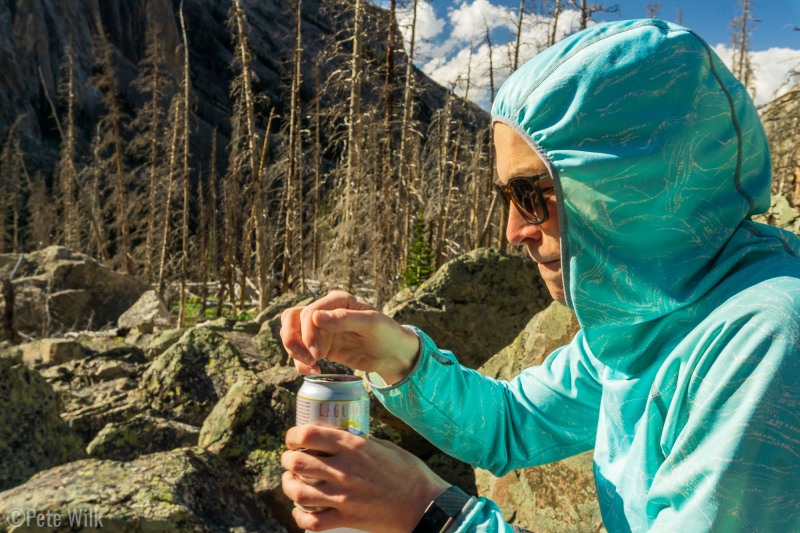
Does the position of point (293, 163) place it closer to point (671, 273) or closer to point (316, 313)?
point (316, 313)

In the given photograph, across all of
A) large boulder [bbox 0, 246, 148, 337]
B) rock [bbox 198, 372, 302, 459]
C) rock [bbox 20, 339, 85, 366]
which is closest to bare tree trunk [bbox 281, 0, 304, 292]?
large boulder [bbox 0, 246, 148, 337]

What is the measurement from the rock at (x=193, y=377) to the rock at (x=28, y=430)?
1390 millimetres

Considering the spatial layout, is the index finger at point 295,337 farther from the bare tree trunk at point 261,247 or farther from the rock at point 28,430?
the bare tree trunk at point 261,247

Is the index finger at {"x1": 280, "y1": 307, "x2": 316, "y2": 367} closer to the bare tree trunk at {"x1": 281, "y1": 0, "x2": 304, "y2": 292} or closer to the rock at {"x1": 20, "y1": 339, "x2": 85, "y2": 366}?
the rock at {"x1": 20, "y1": 339, "x2": 85, "y2": 366}

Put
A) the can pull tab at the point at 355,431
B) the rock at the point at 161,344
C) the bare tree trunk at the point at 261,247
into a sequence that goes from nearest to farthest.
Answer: the can pull tab at the point at 355,431 < the rock at the point at 161,344 < the bare tree trunk at the point at 261,247

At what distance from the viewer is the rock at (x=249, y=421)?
420 centimetres

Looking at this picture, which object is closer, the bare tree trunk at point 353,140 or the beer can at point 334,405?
the beer can at point 334,405

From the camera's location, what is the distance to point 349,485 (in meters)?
A: 1.31

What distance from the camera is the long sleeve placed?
1.93 meters

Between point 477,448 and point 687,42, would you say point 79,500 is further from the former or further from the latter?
point 687,42

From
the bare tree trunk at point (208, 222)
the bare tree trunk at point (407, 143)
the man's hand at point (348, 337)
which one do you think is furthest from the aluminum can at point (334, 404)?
the bare tree trunk at point (208, 222)

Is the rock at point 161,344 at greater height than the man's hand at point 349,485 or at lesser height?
lesser

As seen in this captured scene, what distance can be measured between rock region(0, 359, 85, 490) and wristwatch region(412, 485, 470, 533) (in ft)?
11.8

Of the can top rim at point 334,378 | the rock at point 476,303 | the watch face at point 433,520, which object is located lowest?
the rock at point 476,303
